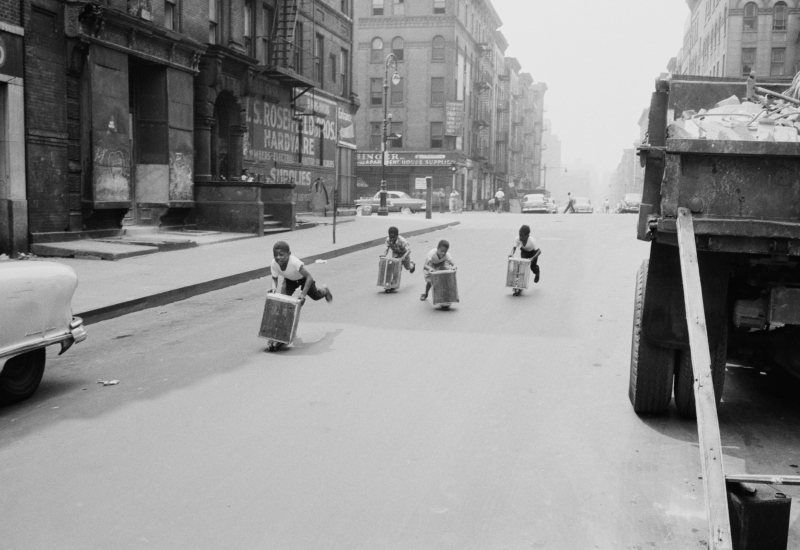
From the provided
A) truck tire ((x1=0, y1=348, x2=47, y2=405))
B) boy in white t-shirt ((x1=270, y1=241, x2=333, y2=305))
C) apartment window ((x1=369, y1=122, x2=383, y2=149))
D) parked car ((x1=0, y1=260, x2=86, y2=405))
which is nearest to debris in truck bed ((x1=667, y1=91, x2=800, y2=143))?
boy in white t-shirt ((x1=270, y1=241, x2=333, y2=305))

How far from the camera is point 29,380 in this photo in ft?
21.6

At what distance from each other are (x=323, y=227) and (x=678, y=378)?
886 inches

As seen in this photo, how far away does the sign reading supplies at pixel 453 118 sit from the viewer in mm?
64250

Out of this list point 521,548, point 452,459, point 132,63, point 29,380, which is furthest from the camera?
point 132,63

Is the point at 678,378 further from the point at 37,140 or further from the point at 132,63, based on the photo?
the point at 132,63

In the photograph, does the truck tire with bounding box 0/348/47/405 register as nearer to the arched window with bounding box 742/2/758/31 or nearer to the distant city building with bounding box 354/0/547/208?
the distant city building with bounding box 354/0/547/208

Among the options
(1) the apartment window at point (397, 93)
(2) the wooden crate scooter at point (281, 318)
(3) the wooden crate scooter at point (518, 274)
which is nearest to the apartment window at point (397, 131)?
(1) the apartment window at point (397, 93)

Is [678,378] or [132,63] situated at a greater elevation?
[132,63]

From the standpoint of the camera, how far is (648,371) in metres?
5.79

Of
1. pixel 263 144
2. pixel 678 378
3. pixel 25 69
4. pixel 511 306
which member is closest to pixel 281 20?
pixel 263 144

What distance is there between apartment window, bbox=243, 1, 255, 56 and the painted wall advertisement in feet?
5.37

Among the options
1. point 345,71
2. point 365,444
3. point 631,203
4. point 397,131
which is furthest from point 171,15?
point 397,131

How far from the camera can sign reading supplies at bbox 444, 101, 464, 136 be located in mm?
64250

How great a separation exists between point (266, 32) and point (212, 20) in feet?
12.6
